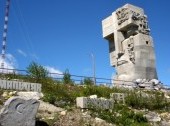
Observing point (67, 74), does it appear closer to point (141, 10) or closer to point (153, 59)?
point (153, 59)

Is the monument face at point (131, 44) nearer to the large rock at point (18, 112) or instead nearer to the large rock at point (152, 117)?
the large rock at point (152, 117)

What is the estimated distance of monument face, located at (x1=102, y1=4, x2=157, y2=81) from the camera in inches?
1325

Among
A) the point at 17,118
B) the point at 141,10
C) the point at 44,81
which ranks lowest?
the point at 17,118

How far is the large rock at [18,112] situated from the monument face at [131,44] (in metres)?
20.7

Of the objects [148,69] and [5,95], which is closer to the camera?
[5,95]

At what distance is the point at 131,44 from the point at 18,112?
2291 centimetres

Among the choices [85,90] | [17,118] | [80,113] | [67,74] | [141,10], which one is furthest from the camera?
[141,10]

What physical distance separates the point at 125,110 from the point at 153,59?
16.8m

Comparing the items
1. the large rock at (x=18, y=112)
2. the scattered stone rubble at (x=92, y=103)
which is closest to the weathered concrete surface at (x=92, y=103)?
the scattered stone rubble at (x=92, y=103)

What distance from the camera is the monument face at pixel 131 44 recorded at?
33656 mm

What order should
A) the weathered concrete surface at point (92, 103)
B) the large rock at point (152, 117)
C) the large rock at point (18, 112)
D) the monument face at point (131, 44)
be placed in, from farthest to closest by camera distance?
the monument face at point (131, 44)
the large rock at point (152, 117)
the weathered concrete surface at point (92, 103)
the large rock at point (18, 112)

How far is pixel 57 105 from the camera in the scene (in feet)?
56.3

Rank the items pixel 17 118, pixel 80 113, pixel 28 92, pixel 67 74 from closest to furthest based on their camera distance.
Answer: pixel 17 118 → pixel 80 113 → pixel 28 92 → pixel 67 74

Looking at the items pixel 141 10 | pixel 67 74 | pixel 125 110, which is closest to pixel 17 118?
pixel 125 110
